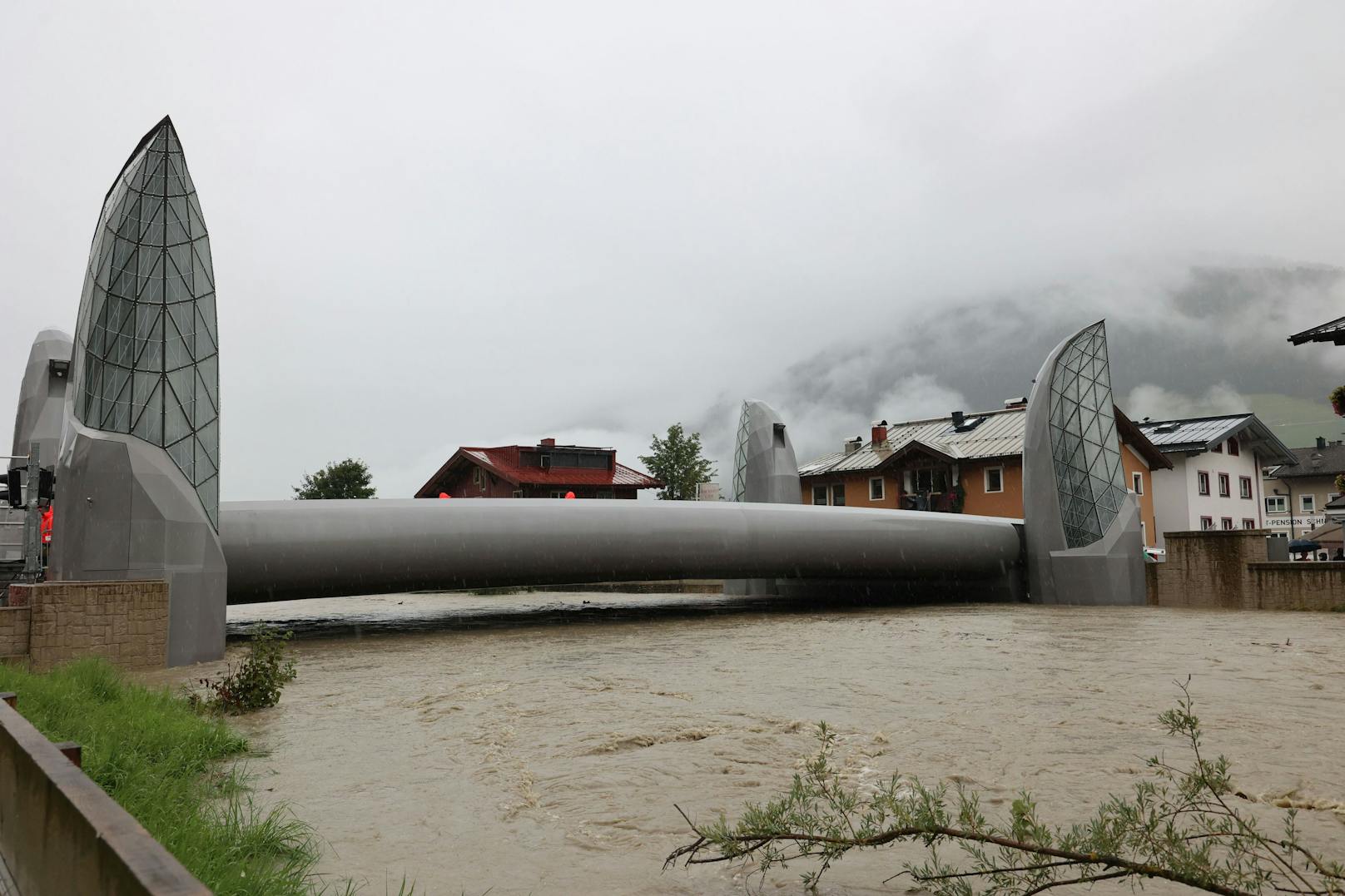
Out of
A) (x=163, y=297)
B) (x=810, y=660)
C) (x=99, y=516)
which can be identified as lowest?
(x=810, y=660)

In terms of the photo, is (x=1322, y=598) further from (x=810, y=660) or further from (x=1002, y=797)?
(x=1002, y=797)

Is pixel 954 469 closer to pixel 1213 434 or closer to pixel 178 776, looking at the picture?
pixel 1213 434

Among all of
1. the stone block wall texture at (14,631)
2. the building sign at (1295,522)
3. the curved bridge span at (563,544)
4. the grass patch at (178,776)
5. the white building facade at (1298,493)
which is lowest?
the grass patch at (178,776)

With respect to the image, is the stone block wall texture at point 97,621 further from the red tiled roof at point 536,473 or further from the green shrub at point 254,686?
the red tiled roof at point 536,473

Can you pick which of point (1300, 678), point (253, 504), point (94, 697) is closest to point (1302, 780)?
point (1300, 678)

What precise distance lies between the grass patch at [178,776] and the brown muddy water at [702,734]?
21cm

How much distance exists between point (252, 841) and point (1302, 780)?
489cm

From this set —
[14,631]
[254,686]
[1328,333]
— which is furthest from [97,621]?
[1328,333]

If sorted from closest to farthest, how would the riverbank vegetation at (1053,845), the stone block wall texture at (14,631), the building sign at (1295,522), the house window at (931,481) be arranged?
the riverbank vegetation at (1053,845) → the stone block wall texture at (14,631) → the house window at (931,481) → the building sign at (1295,522)

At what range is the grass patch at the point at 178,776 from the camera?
3295 millimetres

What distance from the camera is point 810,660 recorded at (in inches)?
425

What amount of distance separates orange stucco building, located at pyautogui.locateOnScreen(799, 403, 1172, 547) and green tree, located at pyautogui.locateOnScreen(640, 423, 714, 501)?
20.5ft

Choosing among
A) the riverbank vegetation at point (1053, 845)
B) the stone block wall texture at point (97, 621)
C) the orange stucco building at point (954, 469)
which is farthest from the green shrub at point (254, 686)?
the orange stucco building at point (954, 469)

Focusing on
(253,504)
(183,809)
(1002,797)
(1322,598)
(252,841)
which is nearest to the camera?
(252,841)
